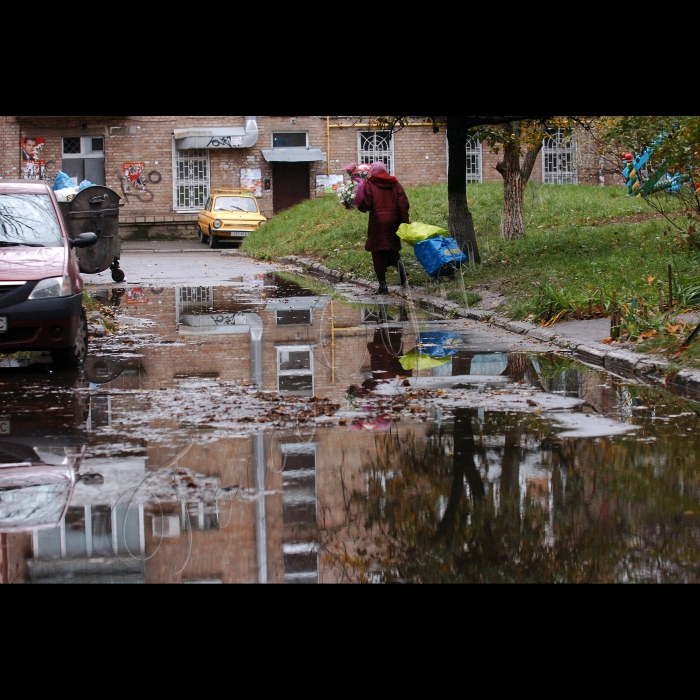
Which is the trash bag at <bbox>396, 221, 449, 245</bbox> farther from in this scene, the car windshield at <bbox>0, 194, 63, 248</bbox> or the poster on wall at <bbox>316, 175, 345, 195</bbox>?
the poster on wall at <bbox>316, 175, 345, 195</bbox>

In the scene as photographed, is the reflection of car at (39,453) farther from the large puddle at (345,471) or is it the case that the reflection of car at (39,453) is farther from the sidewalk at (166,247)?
the sidewalk at (166,247)

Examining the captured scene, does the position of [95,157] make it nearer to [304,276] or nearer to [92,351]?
[304,276]

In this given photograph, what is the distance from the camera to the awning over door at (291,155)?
3809 cm

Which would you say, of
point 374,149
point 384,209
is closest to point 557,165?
point 374,149

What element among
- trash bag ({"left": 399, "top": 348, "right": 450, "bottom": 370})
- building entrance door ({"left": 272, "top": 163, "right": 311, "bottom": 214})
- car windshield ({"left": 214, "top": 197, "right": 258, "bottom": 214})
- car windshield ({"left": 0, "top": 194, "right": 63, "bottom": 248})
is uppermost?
building entrance door ({"left": 272, "top": 163, "right": 311, "bottom": 214})

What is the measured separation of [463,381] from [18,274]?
13.6 ft

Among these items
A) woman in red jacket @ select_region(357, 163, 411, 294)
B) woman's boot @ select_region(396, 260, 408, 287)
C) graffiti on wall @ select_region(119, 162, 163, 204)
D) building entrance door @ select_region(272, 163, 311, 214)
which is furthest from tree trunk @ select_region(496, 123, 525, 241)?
graffiti on wall @ select_region(119, 162, 163, 204)

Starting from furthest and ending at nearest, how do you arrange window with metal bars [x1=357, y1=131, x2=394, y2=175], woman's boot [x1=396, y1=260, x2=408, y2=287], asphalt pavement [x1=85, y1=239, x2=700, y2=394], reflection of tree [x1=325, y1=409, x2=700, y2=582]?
window with metal bars [x1=357, y1=131, x2=394, y2=175], woman's boot [x1=396, y1=260, x2=408, y2=287], asphalt pavement [x1=85, y1=239, x2=700, y2=394], reflection of tree [x1=325, y1=409, x2=700, y2=582]

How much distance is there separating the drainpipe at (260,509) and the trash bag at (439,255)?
10.1 metres

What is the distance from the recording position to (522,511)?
565 cm

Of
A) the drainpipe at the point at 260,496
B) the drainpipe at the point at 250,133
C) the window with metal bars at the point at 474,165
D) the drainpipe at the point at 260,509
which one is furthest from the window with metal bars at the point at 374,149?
the drainpipe at the point at 260,509

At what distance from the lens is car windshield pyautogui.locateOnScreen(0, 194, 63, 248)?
1047cm

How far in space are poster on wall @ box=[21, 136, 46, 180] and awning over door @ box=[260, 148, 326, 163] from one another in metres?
7.88

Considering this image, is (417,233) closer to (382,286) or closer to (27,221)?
(382,286)
